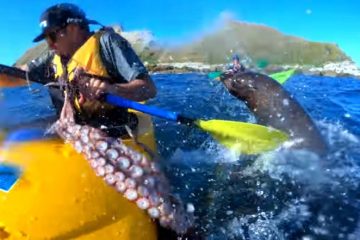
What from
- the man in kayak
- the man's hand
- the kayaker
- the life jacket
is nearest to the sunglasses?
the man in kayak

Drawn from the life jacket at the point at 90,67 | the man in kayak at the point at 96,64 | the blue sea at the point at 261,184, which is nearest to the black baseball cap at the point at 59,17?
the man in kayak at the point at 96,64

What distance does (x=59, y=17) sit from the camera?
11.0 ft

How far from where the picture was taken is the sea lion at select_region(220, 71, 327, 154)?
17.1 feet

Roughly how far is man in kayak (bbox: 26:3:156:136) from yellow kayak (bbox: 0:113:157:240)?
455mm

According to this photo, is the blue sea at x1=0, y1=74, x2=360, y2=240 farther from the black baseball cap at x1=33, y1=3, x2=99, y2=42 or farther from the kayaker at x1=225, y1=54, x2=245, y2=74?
the kayaker at x1=225, y1=54, x2=245, y2=74

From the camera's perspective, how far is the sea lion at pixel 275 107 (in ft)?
17.1

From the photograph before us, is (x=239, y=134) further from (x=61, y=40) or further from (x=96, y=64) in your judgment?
(x=61, y=40)

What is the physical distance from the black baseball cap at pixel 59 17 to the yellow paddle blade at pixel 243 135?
1.35m

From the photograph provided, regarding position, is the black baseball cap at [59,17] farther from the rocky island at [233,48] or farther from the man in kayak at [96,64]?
the rocky island at [233,48]

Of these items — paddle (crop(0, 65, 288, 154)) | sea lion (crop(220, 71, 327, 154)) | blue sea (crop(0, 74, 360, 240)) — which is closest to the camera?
blue sea (crop(0, 74, 360, 240))

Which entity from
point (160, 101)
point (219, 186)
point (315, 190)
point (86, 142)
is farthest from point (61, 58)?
point (160, 101)

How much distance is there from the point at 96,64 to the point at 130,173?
2.99 feet

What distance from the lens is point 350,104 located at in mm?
10695

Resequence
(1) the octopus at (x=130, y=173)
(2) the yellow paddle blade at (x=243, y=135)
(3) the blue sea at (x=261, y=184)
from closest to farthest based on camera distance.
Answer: (1) the octopus at (x=130, y=173)
(3) the blue sea at (x=261, y=184)
(2) the yellow paddle blade at (x=243, y=135)
